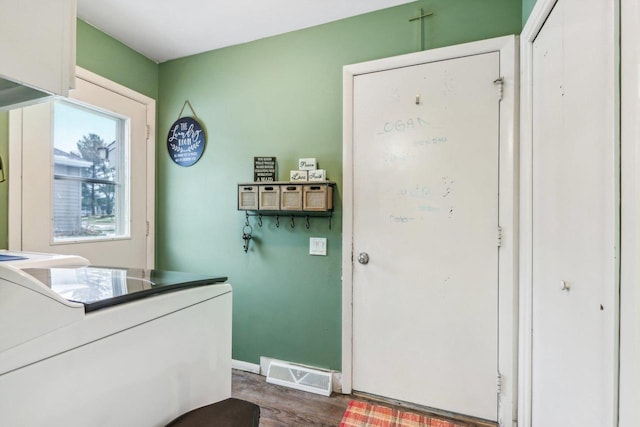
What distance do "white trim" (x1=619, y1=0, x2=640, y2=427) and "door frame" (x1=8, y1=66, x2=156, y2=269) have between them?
2524mm

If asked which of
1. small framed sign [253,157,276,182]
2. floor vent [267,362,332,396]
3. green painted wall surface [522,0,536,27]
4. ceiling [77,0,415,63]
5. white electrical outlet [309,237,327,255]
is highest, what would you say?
ceiling [77,0,415,63]

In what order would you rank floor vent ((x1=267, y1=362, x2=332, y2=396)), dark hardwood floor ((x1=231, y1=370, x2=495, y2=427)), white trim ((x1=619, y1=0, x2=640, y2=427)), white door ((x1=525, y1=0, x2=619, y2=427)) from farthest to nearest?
floor vent ((x1=267, y1=362, x2=332, y2=396))
dark hardwood floor ((x1=231, y1=370, x2=495, y2=427))
white door ((x1=525, y1=0, x2=619, y2=427))
white trim ((x1=619, y1=0, x2=640, y2=427))

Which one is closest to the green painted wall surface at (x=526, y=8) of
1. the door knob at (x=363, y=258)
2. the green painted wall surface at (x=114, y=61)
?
the door knob at (x=363, y=258)

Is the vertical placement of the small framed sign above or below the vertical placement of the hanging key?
above

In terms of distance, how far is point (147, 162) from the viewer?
7.77 feet

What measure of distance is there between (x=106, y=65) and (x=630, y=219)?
Answer: 2798mm

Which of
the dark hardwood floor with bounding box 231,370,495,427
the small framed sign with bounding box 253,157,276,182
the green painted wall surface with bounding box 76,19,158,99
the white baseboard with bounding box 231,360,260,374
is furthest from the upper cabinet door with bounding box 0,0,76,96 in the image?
the white baseboard with bounding box 231,360,260,374

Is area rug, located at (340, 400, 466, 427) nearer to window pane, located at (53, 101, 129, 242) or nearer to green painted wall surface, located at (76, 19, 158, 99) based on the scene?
window pane, located at (53, 101, 129, 242)

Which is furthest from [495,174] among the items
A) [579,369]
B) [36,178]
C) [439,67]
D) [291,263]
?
[36,178]

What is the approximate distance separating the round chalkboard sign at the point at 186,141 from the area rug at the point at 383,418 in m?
2.04

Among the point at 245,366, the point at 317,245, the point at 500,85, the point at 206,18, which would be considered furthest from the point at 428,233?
the point at 206,18

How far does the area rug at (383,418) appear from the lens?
162 centimetres

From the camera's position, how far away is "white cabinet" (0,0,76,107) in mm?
512

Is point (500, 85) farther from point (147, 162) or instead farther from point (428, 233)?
point (147, 162)
